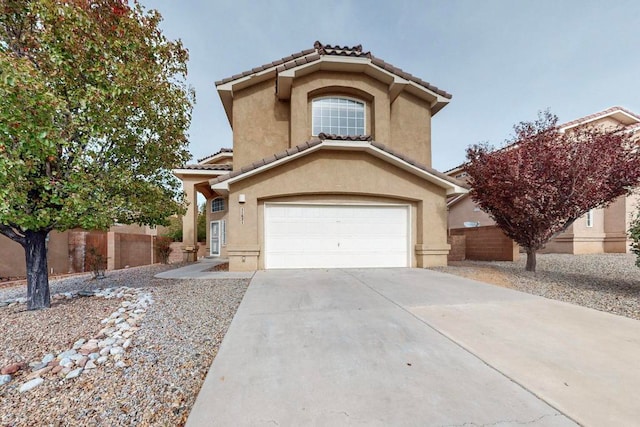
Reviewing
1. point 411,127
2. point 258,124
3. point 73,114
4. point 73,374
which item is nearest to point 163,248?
point 258,124

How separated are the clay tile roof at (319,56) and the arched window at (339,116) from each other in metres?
1.58

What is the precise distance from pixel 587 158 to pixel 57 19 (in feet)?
39.9

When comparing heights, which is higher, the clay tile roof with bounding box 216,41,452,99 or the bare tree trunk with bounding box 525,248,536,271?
the clay tile roof with bounding box 216,41,452,99

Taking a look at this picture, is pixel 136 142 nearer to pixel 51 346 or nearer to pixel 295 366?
pixel 51 346

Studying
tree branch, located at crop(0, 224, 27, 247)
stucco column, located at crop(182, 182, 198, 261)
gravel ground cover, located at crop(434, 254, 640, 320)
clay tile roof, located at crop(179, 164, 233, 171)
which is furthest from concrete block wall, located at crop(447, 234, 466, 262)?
tree branch, located at crop(0, 224, 27, 247)

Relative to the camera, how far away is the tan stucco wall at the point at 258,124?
10984 millimetres

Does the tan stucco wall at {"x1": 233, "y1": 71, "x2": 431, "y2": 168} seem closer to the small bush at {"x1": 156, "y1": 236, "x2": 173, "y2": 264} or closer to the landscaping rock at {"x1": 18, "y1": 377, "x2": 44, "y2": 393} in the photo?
the small bush at {"x1": 156, "y1": 236, "x2": 173, "y2": 264}

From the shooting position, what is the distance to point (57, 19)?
454cm

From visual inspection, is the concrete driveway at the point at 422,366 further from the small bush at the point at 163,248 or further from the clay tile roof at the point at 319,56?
the small bush at the point at 163,248

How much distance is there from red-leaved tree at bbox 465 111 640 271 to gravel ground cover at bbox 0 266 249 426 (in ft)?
27.2

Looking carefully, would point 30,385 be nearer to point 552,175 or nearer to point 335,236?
point 335,236

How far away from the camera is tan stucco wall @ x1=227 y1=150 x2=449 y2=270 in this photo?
9.03m

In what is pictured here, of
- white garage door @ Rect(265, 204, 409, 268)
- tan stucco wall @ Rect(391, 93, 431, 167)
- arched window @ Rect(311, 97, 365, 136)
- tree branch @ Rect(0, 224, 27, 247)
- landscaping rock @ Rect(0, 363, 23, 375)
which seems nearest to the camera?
landscaping rock @ Rect(0, 363, 23, 375)

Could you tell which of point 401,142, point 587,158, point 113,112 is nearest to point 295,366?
point 113,112
